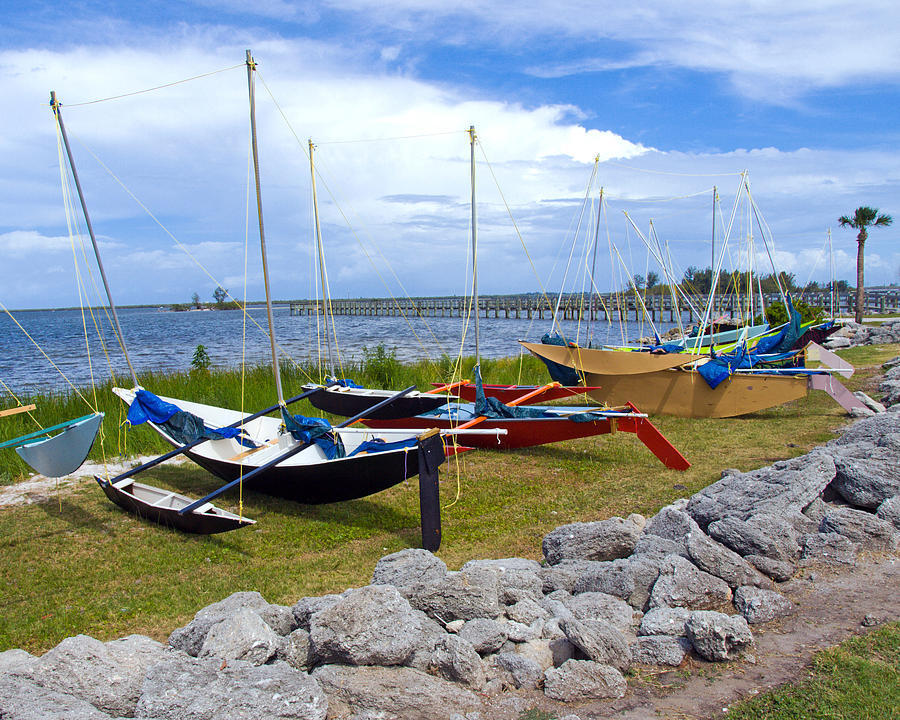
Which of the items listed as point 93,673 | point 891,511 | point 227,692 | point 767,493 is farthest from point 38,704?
point 891,511

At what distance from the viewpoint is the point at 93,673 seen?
3594 mm

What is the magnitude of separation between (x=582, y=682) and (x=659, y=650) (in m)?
0.57

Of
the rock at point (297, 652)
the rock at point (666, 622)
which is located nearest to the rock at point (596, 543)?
the rock at point (666, 622)

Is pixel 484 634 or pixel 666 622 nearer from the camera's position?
pixel 484 634

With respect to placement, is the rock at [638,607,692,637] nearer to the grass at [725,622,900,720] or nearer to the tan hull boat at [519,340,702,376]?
the grass at [725,622,900,720]

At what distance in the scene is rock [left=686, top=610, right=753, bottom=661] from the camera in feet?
13.2

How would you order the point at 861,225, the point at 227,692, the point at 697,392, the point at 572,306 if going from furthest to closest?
the point at 572,306 → the point at 861,225 → the point at 697,392 → the point at 227,692

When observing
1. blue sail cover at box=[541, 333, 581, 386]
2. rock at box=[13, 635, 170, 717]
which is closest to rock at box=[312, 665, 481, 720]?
rock at box=[13, 635, 170, 717]

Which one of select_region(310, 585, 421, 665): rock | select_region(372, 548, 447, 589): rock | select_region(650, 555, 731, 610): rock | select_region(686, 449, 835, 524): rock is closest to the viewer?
select_region(310, 585, 421, 665): rock

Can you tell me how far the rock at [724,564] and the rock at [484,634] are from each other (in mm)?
1669

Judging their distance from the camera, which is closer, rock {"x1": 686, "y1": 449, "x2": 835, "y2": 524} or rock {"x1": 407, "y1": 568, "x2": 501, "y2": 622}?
rock {"x1": 407, "y1": 568, "x2": 501, "y2": 622}

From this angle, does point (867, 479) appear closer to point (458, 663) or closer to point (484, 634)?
point (484, 634)

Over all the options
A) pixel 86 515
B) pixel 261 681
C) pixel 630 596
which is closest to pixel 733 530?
pixel 630 596

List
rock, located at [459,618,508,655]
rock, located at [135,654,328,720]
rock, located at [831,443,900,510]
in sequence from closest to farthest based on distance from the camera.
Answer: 1. rock, located at [135,654,328,720]
2. rock, located at [459,618,508,655]
3. rock, located at [831,443,900,510]
